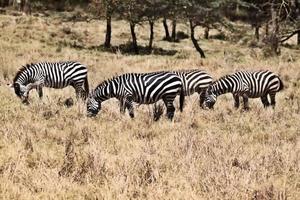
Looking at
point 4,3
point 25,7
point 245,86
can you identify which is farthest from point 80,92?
point 4,3

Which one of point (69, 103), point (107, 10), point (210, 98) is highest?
point (107, 10)

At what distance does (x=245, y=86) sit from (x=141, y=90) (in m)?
3.80

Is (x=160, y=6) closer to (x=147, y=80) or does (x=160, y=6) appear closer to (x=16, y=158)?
(x=147, y=80)

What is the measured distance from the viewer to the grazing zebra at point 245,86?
14.2 m

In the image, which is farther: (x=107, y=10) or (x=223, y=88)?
(x=107, y=10)

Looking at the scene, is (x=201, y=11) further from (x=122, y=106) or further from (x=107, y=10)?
(x=122, y=106)

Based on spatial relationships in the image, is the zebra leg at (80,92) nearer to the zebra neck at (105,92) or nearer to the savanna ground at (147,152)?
the savanna ground at (147,152)

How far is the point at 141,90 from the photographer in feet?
39.2

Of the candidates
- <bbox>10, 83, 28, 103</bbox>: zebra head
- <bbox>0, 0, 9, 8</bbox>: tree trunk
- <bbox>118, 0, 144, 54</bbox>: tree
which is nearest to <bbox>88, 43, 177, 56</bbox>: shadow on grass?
<bbox>118, 0, 144, 54</bbox>: tree

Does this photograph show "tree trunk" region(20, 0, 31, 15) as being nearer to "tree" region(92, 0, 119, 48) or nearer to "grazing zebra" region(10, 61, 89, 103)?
"tree" region(92, 0, 119, 48)

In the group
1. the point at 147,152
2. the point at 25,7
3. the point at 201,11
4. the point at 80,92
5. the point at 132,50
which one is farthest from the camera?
the point at 25,7

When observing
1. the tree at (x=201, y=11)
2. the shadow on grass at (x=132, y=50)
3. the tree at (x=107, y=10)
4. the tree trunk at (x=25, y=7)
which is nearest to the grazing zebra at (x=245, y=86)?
the shadow on grass at (x=132, y=50)

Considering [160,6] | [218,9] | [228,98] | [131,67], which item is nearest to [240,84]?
[228,98]

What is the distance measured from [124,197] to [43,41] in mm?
31385
